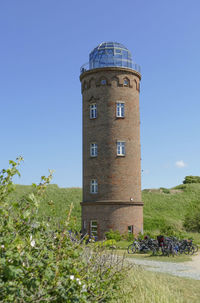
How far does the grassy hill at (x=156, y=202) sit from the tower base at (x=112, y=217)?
10442 millimetres

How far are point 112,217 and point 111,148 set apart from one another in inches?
207

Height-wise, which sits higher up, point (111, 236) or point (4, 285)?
point (4, 285)

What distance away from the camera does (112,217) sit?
26141 millimetres

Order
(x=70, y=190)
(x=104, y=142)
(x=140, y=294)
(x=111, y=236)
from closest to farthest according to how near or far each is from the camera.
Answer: (x=140, y=294) → (x=111, y=236) → (x=104, y=142) → (x=70, y=190)

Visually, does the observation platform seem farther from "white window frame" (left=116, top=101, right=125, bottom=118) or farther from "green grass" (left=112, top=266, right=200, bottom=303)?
"green grass" (left=112, top=266, right=200, bottom=303)

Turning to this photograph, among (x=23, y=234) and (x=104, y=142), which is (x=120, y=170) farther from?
(x=23, y=234)

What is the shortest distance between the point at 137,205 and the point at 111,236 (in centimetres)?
354

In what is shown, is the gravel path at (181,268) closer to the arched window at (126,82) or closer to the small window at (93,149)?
the small window at (93,149)

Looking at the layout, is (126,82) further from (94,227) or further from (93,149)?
(94,227)

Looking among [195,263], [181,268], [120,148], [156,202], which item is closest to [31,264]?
[181,268]

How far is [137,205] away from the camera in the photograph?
89.5ft

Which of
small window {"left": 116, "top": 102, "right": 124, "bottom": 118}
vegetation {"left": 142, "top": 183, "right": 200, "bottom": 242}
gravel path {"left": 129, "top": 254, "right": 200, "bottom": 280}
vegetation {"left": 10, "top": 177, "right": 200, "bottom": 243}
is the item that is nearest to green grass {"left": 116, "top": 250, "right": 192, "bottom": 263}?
gravel path {"left": 129, "top": 254, "right": 200, "bottom": 280}

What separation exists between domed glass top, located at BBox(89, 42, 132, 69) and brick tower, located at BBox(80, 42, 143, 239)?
0.08 meters

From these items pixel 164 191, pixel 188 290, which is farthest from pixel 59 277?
pixel 164 191
